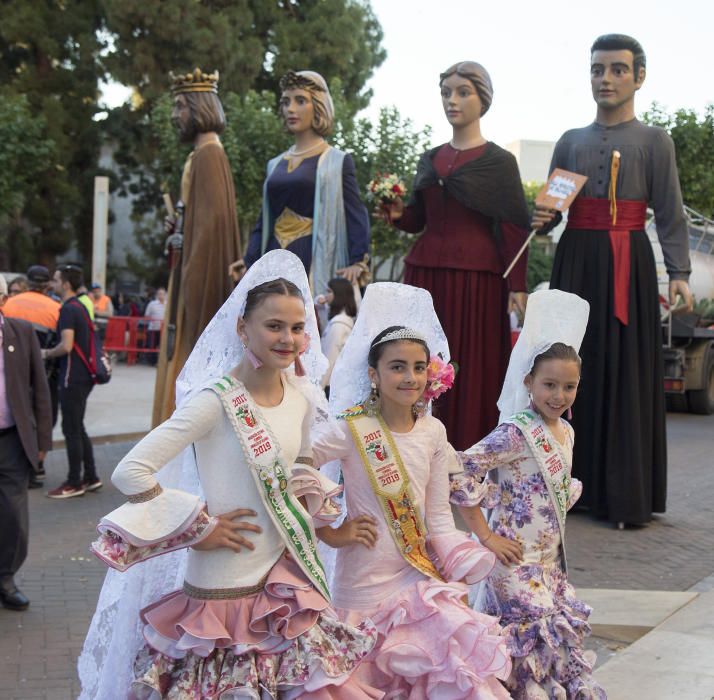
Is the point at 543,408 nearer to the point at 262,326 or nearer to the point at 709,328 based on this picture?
the point at 262,326

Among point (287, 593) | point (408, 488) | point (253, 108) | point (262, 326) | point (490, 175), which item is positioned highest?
point (253, 108)

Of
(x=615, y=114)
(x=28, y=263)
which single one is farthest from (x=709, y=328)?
(x=28, y=263)

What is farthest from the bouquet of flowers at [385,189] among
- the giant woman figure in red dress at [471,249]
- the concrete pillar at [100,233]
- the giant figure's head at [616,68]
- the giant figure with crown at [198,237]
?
the concrete pillar at [100,233]

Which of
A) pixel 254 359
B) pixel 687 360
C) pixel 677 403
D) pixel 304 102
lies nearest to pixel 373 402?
pixel 254 359

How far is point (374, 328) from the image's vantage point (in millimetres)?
3938

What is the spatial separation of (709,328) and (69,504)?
34.8 feet

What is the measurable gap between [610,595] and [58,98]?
1041 inches

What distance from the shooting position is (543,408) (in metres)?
4.12

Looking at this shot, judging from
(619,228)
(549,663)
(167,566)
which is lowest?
(549,663)

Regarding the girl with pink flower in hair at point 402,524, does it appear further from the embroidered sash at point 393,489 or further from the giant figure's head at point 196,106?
the giant figure's head at point 196,106

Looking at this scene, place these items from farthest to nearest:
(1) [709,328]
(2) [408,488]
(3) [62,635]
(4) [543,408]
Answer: (1) [709,328] < (3) [62,635] < (4) [543,408] < (2) [408,488]

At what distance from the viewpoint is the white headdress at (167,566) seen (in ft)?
11.3

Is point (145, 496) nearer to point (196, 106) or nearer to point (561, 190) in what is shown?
point (561, 190)

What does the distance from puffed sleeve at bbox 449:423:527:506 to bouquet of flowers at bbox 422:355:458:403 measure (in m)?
0.27
